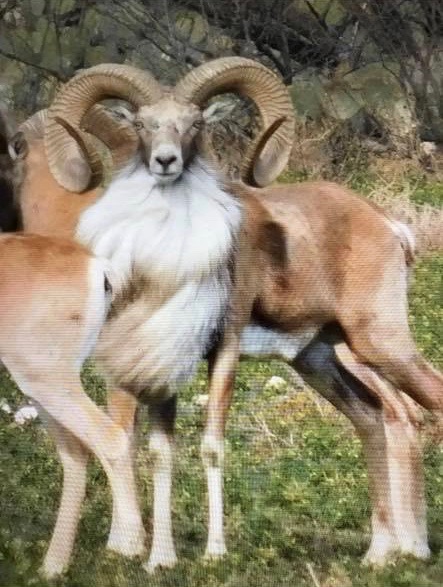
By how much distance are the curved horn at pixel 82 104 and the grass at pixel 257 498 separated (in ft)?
1.95

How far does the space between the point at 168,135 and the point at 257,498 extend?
937 mm

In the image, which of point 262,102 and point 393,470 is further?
point 262,102

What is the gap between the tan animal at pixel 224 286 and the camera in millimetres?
3295

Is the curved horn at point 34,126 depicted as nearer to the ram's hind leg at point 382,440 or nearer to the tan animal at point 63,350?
the tan animal at point 63,350

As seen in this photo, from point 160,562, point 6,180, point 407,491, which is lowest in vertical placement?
point 160,562

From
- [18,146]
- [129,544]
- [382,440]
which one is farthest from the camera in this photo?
[18,146]

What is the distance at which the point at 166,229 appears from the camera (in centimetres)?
333

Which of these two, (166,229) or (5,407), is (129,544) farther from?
(166,229)

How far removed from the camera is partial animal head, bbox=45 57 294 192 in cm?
328

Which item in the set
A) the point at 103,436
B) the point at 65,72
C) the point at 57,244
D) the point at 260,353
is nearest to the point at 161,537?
Result: the point at 103,436

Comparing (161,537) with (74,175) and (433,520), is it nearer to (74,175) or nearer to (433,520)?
(433,520)

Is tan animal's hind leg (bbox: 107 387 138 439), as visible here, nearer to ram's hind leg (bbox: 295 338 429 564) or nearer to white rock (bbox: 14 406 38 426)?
white rock (bbox: 14 406 38 426)

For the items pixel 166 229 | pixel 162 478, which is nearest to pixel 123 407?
pixel 162 478

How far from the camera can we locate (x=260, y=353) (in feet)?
11.2
